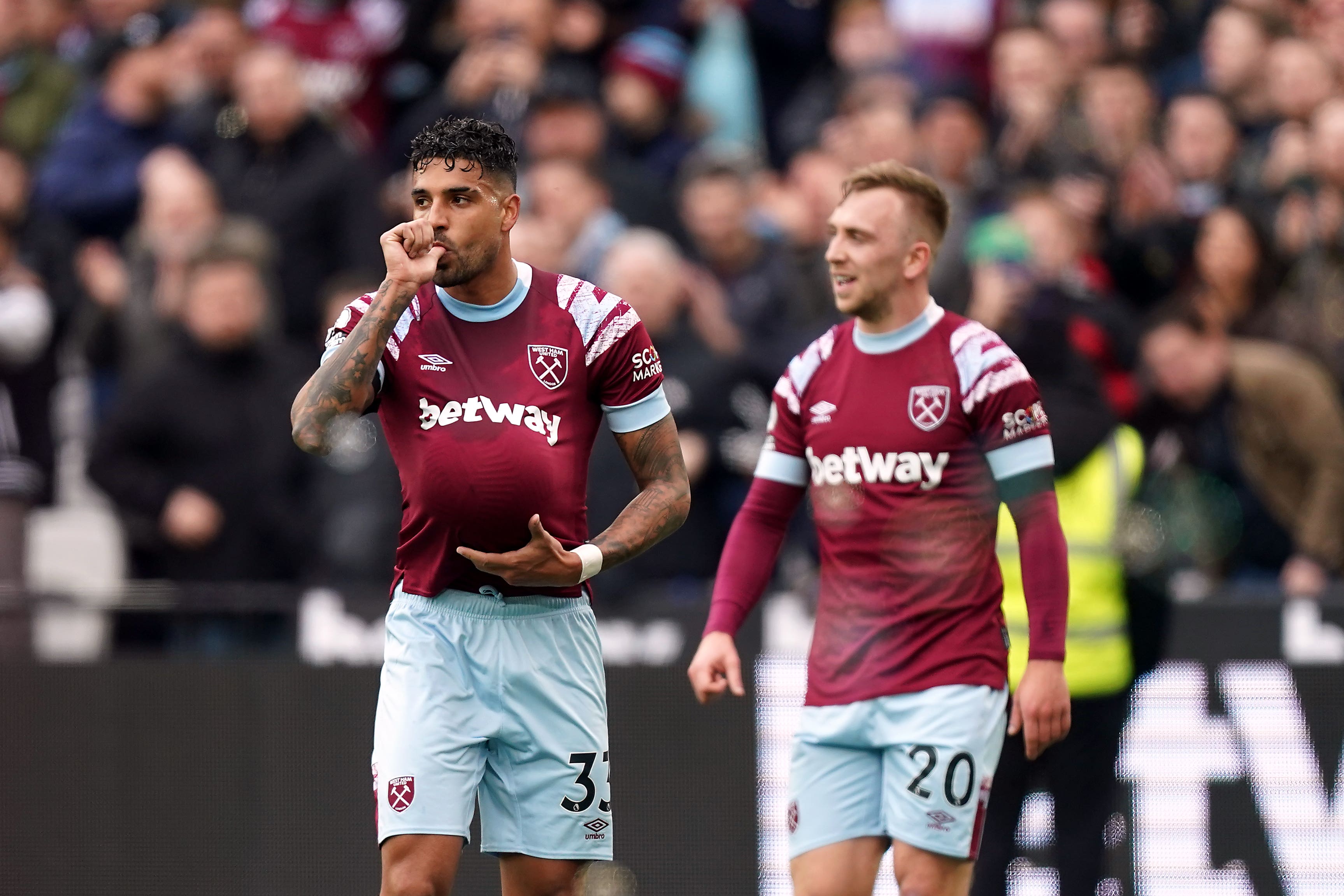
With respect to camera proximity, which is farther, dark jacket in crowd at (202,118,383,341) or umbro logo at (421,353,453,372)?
dark jacket in crowd at (202,118,383,341)

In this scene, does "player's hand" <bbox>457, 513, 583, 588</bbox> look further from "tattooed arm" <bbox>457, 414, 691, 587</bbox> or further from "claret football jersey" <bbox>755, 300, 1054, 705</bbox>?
"claret football jersey" <bbox>755, 300, 1054, 705</bbox>

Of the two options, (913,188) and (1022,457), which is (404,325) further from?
(1022,457)

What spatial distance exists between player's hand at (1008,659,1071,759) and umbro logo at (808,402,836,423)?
3.29 ft

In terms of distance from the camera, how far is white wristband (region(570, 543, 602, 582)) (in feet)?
17.5

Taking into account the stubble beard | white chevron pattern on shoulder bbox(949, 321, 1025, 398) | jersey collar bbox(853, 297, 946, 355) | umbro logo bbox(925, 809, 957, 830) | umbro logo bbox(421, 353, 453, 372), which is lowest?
umbro logo bbox(925, 809, 957, 830)

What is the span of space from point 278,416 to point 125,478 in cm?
79

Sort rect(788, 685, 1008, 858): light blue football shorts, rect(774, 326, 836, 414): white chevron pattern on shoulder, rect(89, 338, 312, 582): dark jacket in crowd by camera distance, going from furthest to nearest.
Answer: rect(89, 338, 312, 582): dark jacket in crowd
rect(774, 326, 836, 414): white chevron pattern on shoulder
rect(788, 685, 1008, 858): light blue football shorts

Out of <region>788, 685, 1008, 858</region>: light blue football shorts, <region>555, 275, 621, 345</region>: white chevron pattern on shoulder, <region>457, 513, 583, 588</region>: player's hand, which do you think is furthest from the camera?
<region>788, 685, 1008, 858</region>: light blue football shorts

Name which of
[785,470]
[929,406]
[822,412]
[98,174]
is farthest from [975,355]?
[98,174]

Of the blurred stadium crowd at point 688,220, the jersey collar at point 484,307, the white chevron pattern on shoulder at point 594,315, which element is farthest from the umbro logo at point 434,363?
the blurred stadium crowd at point 688,220

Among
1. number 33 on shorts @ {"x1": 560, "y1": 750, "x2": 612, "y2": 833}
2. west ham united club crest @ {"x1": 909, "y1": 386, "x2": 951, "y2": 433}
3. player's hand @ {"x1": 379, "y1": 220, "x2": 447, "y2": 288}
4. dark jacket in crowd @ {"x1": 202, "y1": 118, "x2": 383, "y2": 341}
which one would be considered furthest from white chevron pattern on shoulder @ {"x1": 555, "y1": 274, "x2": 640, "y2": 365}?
dark jacket in crowd @ {"x1": 202, "y1": 118, "x2": 383, "y2": 341}

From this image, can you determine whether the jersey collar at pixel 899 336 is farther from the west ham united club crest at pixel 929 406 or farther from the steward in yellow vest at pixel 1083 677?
the steward in yellow vest at pixel 1083 677

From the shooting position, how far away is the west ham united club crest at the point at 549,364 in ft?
18.3

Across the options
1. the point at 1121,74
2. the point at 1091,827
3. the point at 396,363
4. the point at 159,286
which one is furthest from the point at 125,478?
the point at 1121,74
